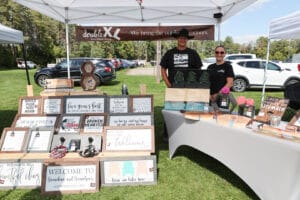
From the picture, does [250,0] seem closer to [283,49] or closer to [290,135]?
[290,135]

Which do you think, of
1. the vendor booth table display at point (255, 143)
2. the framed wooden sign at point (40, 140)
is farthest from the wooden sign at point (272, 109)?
the framed wooden sign at point (40, 140)

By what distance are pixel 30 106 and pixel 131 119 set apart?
52.8 inches

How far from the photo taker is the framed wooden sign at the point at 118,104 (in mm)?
3639

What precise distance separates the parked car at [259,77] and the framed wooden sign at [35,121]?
27.9 ft

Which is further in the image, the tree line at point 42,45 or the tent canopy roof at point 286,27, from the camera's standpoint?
the tree line at point 42,45

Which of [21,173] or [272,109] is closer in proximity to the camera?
[272,109]

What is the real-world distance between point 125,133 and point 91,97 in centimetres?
77

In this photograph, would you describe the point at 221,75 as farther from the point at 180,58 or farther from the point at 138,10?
the point at 138,10

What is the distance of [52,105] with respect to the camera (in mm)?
3658

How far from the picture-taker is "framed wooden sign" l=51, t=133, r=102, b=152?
126 inches

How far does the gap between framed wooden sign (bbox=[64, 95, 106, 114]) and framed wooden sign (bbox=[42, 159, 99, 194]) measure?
869 millimetres

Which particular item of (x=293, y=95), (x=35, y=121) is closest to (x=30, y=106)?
(x=35, y=121)

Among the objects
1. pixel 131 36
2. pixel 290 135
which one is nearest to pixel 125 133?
pixel 290 135

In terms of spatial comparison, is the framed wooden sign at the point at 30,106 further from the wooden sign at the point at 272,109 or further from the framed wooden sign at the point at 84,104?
the wooden sign at the point at 272,109
